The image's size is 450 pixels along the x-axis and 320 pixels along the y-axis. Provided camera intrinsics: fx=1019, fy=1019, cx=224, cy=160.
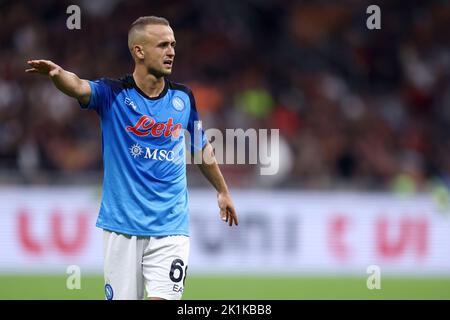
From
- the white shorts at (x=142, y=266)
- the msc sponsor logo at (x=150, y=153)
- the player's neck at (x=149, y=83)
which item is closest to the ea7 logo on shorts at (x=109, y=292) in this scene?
the white shorts at (x=142, y=266)

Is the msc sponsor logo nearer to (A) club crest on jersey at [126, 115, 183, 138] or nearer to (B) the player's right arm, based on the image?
(A) club crest on jersey at [126, 115, 183, 138]

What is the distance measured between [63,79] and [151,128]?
28.5 inches

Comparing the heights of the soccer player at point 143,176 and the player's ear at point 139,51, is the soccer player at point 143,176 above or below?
below

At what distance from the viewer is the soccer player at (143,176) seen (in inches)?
264

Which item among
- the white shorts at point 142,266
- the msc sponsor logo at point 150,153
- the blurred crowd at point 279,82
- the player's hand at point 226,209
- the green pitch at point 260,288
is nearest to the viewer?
the white shorts at point 142,266

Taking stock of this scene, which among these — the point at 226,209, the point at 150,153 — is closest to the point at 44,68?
the point at 150,153

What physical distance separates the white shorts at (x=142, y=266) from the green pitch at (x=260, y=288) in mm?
3953

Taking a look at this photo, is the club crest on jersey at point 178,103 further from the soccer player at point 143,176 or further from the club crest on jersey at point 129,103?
the club crest on jersey at point 129,103

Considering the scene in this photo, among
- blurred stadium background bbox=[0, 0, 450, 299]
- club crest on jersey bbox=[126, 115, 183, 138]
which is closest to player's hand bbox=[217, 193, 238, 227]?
club crest on jersey bbox=[126, 115, 183, 138]

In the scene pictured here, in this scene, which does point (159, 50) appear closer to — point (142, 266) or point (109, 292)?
point (142, 266)

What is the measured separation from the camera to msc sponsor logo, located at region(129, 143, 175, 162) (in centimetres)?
678

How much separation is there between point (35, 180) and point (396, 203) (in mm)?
4951

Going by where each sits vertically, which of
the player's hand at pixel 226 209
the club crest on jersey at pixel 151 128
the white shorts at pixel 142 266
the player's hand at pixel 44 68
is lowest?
the white shorts at pixel 142 266

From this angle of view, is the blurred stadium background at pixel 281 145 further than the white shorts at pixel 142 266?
Yes
